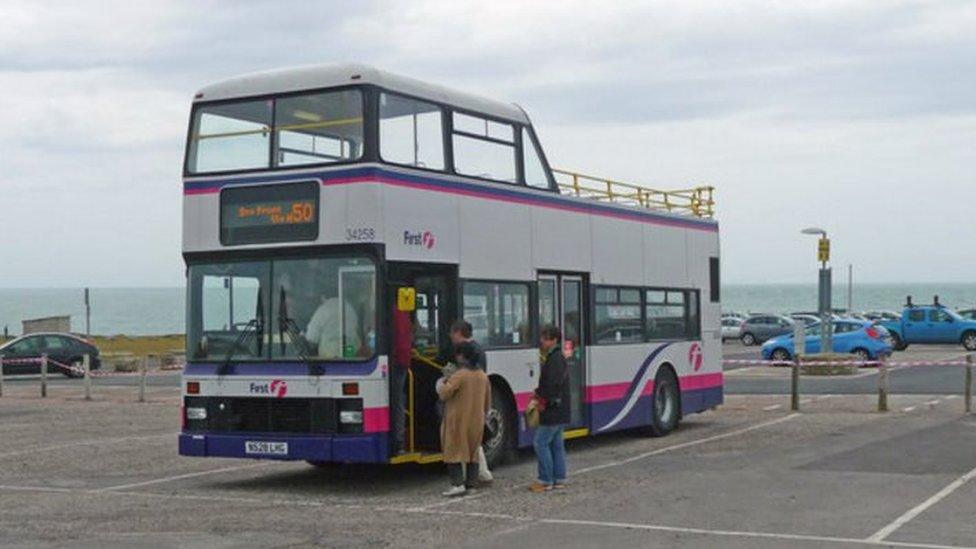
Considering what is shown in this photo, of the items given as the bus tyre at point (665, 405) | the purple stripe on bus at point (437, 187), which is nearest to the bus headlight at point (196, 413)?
the purple stripe on bus at point (437, 187)

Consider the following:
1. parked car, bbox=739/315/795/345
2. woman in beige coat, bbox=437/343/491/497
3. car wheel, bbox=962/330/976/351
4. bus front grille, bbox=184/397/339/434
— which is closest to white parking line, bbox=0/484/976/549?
bus front grille, bbox=184/397/339/434

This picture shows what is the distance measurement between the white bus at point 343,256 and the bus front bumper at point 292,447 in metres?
0.02

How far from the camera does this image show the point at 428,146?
49.2 ft

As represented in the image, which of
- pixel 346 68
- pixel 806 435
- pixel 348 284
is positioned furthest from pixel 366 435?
pixel 806 435

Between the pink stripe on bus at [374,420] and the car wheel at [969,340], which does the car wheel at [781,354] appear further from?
the pink stripe on bus at [374,420]

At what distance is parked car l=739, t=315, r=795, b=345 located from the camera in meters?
62.3

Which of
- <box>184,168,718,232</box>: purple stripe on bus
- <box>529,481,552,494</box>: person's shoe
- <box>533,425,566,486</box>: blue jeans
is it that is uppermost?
<box>184,168,718,232</box>: purple stripe on bus

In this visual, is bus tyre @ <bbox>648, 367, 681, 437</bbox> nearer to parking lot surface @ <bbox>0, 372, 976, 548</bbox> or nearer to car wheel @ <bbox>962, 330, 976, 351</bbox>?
parking lot surface @ <bbox>0, 372, 976, 548</bbox>

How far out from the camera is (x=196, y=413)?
1488 cm

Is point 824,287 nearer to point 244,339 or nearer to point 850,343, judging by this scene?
point 850,343

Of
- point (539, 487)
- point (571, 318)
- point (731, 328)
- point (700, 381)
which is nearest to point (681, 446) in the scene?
point (571, 318)

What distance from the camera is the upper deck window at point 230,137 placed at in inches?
582

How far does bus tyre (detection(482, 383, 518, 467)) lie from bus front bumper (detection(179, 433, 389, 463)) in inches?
77.0

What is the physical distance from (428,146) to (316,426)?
314cm
